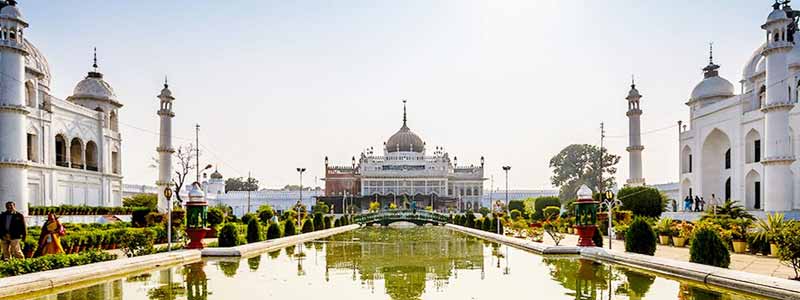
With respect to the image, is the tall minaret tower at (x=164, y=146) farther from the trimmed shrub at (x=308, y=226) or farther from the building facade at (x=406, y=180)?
the building facade at (x=406, y=180)

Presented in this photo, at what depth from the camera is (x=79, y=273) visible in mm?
9812

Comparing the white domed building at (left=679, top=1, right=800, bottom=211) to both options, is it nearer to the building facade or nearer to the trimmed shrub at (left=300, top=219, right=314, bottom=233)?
the trimmed shrub at (left=300, top=219, right=314, bottom=233)

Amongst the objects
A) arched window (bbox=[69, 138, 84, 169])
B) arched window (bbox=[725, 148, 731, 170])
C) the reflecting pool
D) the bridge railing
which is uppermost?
Result: arched window (bbox=[69, 138, 84, 169])

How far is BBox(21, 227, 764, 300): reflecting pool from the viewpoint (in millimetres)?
8336

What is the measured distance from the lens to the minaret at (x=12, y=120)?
24.2 m

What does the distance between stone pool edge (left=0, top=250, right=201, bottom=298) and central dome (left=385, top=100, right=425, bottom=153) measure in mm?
55877

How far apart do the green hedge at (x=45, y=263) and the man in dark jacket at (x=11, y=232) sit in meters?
1.10

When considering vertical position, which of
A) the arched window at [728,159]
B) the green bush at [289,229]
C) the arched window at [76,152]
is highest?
the arched window at [76,152]

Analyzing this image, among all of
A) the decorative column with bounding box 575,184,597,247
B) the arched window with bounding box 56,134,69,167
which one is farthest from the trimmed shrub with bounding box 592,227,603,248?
the arched window with bounding box 56,134,69,167

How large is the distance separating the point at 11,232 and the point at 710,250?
1151 centimetres

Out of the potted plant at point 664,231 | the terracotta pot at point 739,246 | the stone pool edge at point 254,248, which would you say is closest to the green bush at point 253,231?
the stone pool edge at point 254,248

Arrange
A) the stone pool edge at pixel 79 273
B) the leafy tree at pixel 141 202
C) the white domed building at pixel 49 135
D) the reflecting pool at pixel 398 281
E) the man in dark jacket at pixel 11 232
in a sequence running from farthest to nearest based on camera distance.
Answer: the leafy tree at pixel 141 202
the white domed building at pixel 49 135
the man in dark jacket at pixel 11 232
the stone pool edge at pixel 79 273
the reflecting pool at pixel 398 281

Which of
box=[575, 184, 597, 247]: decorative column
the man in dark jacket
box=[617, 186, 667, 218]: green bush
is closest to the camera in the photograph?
the man in dark jacket

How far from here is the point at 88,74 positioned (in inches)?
1603
